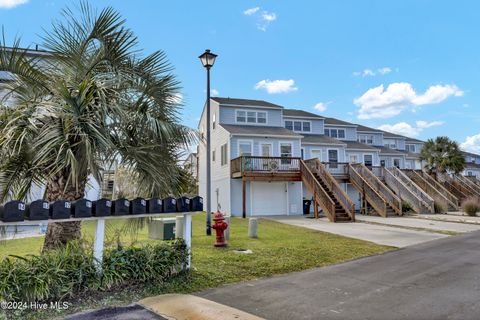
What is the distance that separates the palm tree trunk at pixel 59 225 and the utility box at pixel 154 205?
1.12 meters

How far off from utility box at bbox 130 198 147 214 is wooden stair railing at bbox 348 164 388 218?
17065 millimetres

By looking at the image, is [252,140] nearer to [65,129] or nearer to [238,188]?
[238,188]

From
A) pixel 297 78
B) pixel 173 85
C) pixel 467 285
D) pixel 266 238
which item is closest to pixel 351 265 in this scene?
pixel 467 285

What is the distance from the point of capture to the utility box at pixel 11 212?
3.65 m

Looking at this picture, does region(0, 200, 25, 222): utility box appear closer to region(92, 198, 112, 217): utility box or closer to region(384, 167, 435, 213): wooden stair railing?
region(92, 198, 112, 217): utility box

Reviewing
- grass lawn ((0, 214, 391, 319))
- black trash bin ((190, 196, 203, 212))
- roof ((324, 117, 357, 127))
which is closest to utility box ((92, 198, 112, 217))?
grass lawn ((0, 214, 391, 319))

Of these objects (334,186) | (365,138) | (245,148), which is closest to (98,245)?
(334,186)

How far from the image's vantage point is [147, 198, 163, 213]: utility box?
5078mm

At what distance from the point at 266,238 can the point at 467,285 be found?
5.91 meters

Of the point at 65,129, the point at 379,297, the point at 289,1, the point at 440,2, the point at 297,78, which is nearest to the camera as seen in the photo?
the point at 65,129

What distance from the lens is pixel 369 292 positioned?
4.89 meters

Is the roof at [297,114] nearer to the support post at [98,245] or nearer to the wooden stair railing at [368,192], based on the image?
the wooden stair railing at [368,192]

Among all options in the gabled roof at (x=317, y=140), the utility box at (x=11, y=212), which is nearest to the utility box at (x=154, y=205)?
the utility box at (x=11, y=212)

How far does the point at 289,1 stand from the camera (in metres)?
13.9
